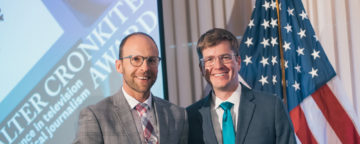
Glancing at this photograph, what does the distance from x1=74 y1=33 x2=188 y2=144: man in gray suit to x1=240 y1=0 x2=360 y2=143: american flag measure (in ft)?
5.47

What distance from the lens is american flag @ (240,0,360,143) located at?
11.1 ft

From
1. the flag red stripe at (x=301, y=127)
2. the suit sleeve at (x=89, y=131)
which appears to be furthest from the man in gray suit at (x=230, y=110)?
the flag red stripe at (x=301, y=127)

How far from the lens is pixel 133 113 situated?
1.91 meters

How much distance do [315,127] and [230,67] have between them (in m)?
1.72

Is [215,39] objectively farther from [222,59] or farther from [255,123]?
[255,123]

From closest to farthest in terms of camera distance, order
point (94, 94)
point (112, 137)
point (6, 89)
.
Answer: point (112, 137)
point (6, 89)
point (94, 94)

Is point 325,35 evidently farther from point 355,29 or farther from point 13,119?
point 13,119

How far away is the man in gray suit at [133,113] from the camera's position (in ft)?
5.80

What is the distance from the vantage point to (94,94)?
3.05 metres

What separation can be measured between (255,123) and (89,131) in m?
0.94

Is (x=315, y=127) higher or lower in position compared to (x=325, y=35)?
lower

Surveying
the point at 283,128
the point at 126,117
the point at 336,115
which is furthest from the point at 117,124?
the point at 336,115

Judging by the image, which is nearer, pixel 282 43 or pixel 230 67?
pixel 230 67

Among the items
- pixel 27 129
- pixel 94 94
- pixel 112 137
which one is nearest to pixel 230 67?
pixel 112 137
